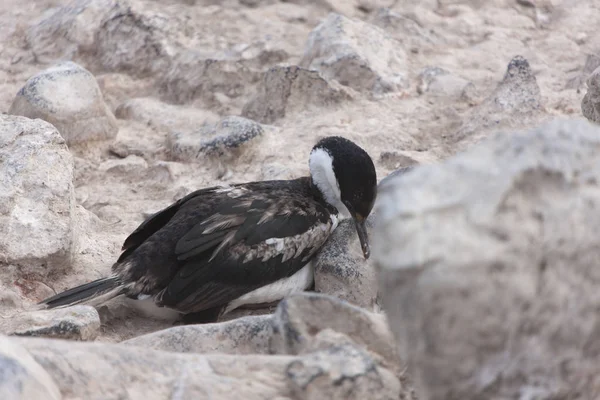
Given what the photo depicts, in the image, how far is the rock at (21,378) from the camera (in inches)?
106

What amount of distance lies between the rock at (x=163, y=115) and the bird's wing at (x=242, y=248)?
1789 millimetres

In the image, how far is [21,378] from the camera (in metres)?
2.74

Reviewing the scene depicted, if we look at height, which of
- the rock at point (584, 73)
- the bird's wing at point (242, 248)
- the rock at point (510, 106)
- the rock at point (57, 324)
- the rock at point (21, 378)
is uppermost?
the rock at point (21, 378)

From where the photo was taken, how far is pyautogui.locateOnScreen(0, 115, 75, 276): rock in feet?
16.8

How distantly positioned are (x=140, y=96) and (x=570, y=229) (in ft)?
17.7

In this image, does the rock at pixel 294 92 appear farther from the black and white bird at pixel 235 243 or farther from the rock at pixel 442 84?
the black and white bird at pixel 235 243

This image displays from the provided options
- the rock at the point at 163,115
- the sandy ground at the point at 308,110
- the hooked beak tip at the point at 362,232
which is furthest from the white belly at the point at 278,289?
the rock at the point at 163,115

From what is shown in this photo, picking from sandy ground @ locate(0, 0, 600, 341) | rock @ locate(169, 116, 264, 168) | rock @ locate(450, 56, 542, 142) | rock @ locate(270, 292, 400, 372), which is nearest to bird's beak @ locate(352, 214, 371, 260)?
sandy ground @ locate(0, 0, 600, 341)

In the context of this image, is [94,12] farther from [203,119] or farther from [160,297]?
[160,297]

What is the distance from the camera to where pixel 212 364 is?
313cm

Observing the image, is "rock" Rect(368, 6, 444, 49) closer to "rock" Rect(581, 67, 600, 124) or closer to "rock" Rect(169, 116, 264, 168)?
"rock" Rect(169, 116, 264, 168)

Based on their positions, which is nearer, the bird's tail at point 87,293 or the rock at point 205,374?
the rock at point 205,374

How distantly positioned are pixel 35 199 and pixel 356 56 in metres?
2.85

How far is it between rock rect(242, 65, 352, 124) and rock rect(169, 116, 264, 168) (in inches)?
15.7
